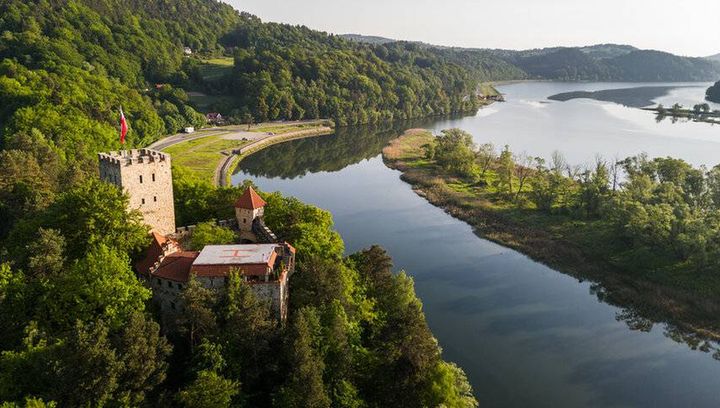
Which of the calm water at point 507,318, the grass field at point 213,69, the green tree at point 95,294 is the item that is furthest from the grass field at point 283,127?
the green tree at point 95,294

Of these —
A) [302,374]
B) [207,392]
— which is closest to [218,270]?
[207,392]

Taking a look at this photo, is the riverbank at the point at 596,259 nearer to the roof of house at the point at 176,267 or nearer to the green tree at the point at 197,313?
the green tree at the point at 197,313

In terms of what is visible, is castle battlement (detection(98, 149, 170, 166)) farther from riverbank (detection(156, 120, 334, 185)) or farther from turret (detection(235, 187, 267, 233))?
riverbank (detection(156, 120, 334, 185))

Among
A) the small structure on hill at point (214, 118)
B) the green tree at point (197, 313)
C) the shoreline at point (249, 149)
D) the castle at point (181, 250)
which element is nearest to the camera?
the green tree at point (197, 313)

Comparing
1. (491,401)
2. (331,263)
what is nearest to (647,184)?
(491,401)

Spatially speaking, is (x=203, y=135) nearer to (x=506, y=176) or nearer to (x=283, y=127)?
(x=283, y=127)

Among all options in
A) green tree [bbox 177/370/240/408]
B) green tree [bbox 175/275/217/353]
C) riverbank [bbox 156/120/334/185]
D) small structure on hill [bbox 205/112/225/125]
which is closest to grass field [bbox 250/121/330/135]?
riverbank [bbox 156/120/334/185]
